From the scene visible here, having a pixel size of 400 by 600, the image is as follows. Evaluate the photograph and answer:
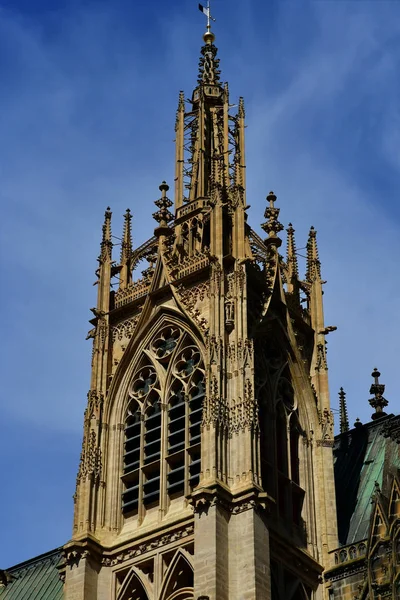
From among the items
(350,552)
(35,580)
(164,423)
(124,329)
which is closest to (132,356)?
(124,329)

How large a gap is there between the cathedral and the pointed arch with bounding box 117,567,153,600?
1.8 inches

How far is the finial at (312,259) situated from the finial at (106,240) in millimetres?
7828

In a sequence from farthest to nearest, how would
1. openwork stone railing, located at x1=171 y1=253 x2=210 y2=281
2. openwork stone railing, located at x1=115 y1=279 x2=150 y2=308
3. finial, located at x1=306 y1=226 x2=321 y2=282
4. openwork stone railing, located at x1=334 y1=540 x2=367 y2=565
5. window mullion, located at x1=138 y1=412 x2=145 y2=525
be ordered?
1. finial, located at x1=306 y1=226 x2=321 y2=282
2. openwork stone railing, located at x1=115 y1=279 x2=150 y2=308
3. openwork stone railing, located at x1=171 y1=253 x2=210 y2=281
4. window mullion, located at x1=138 y1=412 x2=145 y2=525
5. openwork stone railing, located at x1=334 y1=540 x2=367 y2=565

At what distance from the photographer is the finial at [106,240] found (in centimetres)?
6188

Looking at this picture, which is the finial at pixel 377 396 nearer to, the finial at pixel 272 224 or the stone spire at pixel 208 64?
the finial at pixel 272 224

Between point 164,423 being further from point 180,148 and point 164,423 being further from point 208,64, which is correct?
point 208,64

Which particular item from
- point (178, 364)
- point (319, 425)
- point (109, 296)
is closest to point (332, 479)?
point (319, 425)

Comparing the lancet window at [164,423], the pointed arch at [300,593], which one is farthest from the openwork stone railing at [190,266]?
the pointed arch at [300,593]

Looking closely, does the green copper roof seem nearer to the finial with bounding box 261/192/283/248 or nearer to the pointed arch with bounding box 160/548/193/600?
the pointed arch with bounding box 160/548/193/600

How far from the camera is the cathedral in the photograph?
50.8m

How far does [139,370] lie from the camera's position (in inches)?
2274

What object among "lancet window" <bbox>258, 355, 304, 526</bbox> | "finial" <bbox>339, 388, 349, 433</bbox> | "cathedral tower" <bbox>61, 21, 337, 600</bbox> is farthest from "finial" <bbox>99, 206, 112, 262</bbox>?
"finial" <bbox>339, 388, 349, 433</bbox>

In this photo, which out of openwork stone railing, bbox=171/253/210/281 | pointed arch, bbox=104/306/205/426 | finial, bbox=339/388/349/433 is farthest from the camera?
finial, bbox=339/388/349/433

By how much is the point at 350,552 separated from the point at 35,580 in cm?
1654
